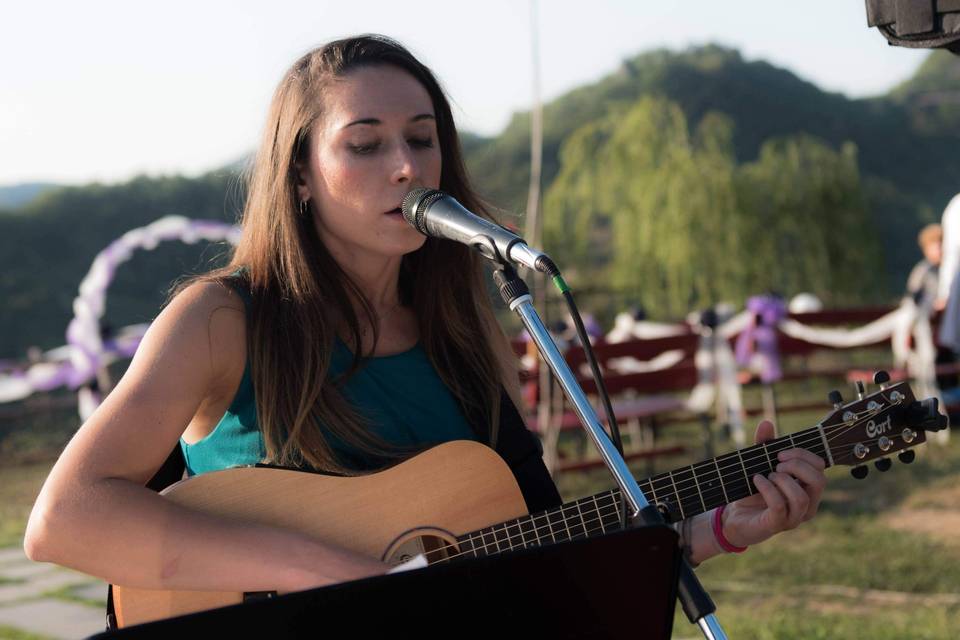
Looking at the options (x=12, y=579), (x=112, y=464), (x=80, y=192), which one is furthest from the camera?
(x=80, y=192)

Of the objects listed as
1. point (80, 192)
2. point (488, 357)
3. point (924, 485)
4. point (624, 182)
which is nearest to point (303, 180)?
point (488, 357)

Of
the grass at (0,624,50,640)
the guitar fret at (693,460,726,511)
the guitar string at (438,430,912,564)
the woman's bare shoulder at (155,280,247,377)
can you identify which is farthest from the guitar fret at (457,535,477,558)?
the grass at (0,624,50,640)

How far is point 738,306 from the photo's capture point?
51.4ft

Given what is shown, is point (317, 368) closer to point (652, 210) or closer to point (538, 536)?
point (538, 536)

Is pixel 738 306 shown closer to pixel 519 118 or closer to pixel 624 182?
pixel 624 182

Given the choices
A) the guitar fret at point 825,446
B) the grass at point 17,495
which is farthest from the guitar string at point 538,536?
the grass at point 17,495

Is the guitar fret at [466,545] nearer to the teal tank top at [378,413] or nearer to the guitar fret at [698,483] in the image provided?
the teal tank top at [378,413]

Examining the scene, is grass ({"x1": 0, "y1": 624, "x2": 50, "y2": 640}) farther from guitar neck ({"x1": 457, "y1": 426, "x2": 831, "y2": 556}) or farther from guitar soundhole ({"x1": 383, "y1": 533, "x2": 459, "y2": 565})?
guitar neck ({"x1": 457, "y1": 426, "x2": 831, "y2": 556})

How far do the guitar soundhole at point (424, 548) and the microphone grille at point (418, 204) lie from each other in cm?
63

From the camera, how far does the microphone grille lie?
6.72 ft

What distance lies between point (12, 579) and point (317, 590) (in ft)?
18.3

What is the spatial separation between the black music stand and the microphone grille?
857 mm

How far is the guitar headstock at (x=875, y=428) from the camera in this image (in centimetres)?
206

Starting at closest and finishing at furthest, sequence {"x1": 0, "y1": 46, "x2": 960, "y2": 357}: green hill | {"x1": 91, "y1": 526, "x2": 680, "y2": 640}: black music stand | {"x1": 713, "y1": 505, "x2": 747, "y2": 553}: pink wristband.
Answer: {"x1": 91, "y1": 526, "x2": 680, "y2": 640}: black music stand
{"x1": 713, "y1": 505, "x2": 747, "y2": 553}: pink wristband
{"x1": 0, "y1": 46, "x2": 960, "y2": 357}: green hill
